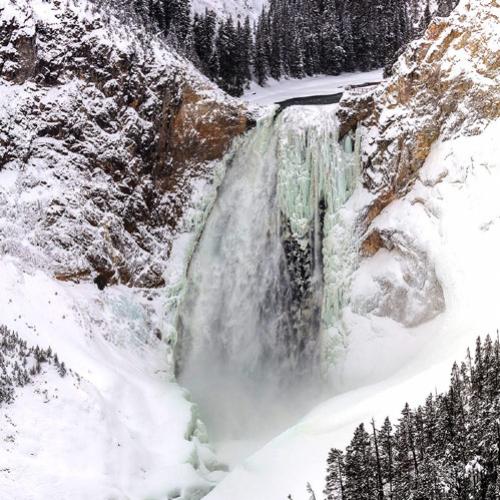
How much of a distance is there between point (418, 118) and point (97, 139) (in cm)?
1182

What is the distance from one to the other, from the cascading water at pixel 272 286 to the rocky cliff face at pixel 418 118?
1.32 m

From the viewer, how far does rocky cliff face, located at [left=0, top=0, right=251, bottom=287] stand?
25.9 m

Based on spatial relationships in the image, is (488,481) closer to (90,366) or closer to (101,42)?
(90,366)

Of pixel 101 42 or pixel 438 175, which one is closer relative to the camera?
pixel 438 175

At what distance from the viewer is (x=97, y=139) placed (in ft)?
90.8

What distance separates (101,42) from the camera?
93.6 feet

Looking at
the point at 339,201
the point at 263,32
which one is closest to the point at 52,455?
the point at 339,201

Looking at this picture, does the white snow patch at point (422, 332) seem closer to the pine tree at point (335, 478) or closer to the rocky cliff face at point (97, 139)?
the pine tree at point (335, 478)

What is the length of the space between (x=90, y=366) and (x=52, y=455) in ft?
12.9

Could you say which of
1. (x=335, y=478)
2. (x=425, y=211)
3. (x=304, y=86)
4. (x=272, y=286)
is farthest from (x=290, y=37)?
(x=335, y=478)

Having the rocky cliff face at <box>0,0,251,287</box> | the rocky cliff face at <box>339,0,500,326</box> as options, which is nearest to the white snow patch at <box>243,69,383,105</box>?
the rocky cliff face at <box>0,0,251,287</box>

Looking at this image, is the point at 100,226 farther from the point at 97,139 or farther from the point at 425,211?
the point at 425,211

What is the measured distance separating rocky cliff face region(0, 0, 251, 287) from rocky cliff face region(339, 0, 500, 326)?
5822 mm

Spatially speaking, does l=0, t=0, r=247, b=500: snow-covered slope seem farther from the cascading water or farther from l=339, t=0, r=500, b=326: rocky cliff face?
l=339, t=0, r=500, b=326: rocky cliff face
